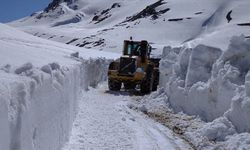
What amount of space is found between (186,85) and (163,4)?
4669 inches

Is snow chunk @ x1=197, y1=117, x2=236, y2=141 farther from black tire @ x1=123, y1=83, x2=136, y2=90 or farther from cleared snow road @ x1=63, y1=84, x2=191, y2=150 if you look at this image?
black tire @ x1=123, y1=83, x2=136, y2=90

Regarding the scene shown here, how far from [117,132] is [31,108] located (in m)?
5.33

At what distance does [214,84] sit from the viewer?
37.3 ft

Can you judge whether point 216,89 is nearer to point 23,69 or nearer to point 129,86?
point 23,69

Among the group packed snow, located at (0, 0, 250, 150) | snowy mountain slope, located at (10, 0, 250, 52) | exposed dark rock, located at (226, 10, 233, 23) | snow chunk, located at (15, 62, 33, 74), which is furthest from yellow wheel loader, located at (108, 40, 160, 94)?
exposed dark rock, located at (226, 10, 233, 23)

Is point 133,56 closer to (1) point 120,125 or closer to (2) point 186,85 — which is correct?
(2) point 186,85

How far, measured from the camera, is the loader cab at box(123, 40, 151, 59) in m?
21.1

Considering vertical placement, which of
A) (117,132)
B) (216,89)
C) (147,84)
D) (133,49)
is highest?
(133,49)

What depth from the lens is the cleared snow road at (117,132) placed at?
28.3 feet

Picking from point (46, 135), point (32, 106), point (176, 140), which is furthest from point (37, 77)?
point (176, 140)

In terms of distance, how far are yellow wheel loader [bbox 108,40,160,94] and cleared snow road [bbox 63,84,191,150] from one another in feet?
20.6

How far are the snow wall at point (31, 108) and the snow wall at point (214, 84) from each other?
353 centimetres

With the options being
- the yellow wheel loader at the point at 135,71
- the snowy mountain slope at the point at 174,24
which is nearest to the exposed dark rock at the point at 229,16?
the snowy mountain slope at the point at 174,24

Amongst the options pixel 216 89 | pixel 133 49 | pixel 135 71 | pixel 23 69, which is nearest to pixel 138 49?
pixel 133 49
